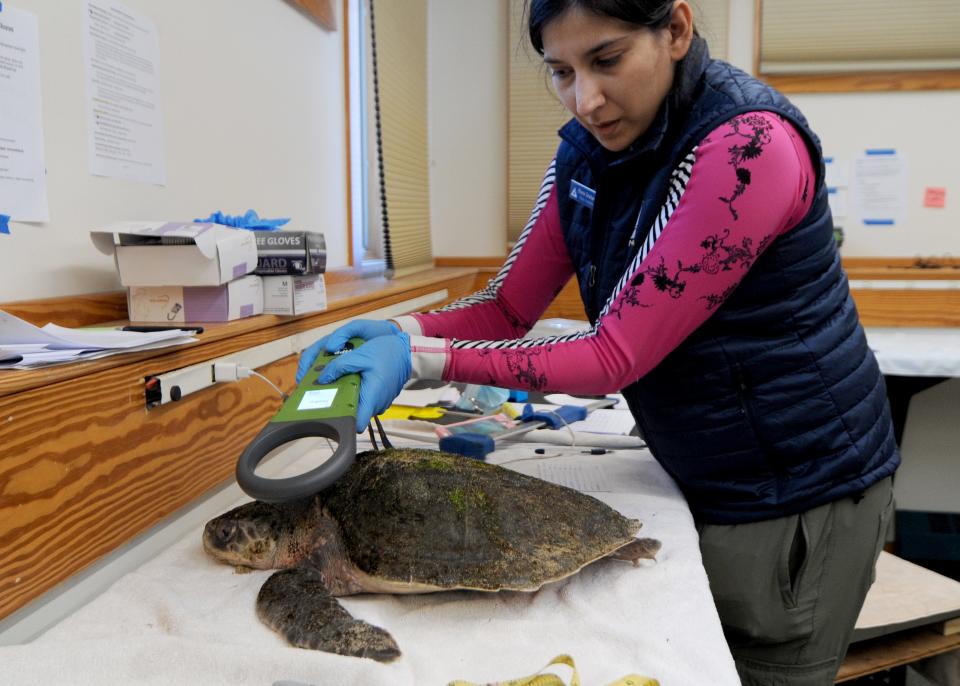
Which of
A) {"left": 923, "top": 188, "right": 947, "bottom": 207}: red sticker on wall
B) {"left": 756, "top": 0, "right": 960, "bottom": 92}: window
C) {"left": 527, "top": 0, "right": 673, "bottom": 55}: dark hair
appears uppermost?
{"left": 756, "top": 0, "right": 960, "bottom": 92}: window

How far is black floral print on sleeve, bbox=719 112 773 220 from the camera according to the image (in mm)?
981

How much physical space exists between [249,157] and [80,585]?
48.7 inches

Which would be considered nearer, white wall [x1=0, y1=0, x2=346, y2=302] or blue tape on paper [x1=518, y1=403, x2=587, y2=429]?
white wall [x1=0, y1=0, x2=346, y2=302]

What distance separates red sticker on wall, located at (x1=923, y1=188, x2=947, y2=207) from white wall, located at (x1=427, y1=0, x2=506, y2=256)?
2.03m

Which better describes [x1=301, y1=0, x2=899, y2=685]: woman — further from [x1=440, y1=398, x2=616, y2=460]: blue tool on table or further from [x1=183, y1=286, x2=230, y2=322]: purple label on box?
[x1=440, y1=398, x2=616, y2=460]: blue tool on table

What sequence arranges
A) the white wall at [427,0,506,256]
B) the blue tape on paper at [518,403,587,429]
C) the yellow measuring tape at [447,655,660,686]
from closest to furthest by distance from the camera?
1. the yellow measuring tape at [447,655,660,686]
2. the blue tape on paper at [518,403,587,429]
3. the white wall at [427,0,506,256]

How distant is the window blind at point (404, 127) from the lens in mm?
2936

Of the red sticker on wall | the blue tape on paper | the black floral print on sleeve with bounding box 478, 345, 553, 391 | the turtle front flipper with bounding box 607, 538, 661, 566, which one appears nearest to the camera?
the turtle front flipper with bounding box 607, 538, 661, 566

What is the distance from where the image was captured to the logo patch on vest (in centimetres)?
123

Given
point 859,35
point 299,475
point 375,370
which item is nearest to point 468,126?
point 859,35

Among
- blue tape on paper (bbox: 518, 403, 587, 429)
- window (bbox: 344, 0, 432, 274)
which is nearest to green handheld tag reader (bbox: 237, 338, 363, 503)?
blue tape on paper (bbox: 518, 403, 587, 429)

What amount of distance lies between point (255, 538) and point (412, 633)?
29 centimetres

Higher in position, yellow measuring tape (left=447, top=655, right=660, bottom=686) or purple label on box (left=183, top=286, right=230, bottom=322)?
purple label on box (left=183, top=286, right=230, bottom=322)

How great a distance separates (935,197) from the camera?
11.1 feet
